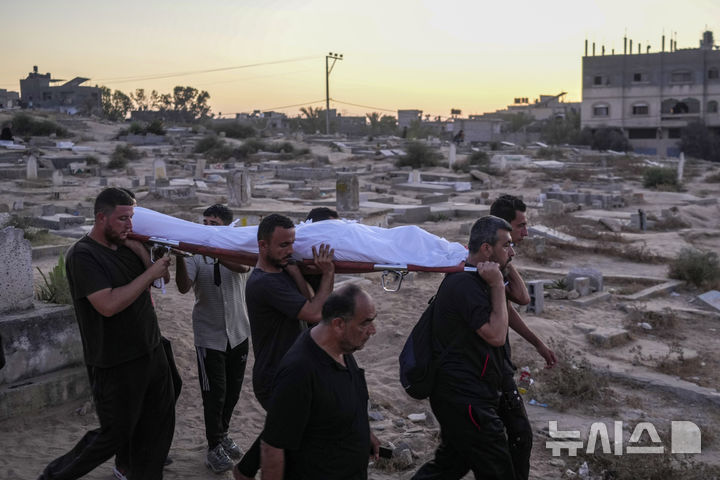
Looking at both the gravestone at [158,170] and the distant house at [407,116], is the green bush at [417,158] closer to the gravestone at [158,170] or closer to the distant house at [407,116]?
the gravestone at [158,170]

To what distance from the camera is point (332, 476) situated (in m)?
2.79

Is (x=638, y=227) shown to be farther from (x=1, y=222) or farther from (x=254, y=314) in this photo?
(x=254, y=314)

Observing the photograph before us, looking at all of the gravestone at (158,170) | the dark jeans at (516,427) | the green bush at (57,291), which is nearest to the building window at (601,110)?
the gravestone at (158,170)

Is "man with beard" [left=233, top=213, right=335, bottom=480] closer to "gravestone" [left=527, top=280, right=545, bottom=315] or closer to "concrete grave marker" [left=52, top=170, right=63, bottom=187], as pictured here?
"gravestone" [left=527, top=280, right=545, bottom=315]

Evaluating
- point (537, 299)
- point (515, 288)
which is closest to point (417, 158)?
point (537, 299)

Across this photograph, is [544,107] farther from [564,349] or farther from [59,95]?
[564,349]

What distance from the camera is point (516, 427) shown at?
3.63 m

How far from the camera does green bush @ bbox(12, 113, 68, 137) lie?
43.2 metres

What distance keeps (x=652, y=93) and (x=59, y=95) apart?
52.4m

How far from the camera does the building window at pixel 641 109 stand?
191 ft

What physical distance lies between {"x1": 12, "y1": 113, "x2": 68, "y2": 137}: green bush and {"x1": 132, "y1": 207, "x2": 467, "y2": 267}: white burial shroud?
141 ft

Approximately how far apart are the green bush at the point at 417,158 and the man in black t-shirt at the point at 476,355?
95.3ft

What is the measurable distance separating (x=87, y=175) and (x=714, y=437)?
84.9 ft

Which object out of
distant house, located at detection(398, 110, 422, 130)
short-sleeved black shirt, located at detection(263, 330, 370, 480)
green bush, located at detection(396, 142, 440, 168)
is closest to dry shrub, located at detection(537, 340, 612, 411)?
short-sleeved black shirt, located at detection(263, 330, 370, 480)
